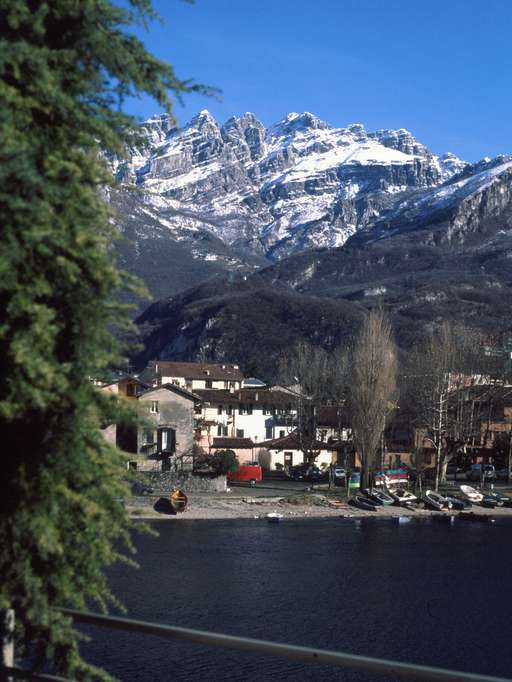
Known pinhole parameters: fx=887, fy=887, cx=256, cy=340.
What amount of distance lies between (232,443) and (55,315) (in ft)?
225

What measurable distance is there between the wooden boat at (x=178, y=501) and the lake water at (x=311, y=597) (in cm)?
174

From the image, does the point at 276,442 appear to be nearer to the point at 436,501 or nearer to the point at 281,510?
the point at 436,501

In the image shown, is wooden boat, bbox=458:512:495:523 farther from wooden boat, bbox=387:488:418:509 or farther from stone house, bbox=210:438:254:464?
stone house, bbox=210:438:254:464

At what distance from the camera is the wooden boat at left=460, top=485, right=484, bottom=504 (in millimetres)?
60500

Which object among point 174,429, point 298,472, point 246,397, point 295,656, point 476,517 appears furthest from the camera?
point 246,397

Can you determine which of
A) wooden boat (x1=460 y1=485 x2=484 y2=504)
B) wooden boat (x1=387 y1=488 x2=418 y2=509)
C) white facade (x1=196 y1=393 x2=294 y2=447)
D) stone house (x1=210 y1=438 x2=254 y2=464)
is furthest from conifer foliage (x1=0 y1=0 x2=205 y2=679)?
white facade (x1=196 y1=393 x2=294 y2=447)

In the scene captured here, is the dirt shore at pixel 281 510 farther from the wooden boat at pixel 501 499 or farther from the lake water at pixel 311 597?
the lake water at pixel 311 597

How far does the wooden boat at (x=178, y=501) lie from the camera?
50250 millimetres

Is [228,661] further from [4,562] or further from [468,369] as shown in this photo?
[468,369]

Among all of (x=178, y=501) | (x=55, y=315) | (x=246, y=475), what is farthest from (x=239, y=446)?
(x=55, y=315)

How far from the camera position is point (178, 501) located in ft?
166

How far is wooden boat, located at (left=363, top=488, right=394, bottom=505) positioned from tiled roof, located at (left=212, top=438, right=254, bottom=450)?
49.2ft

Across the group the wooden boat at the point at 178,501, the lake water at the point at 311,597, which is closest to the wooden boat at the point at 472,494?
the lake water at the point at 311,597

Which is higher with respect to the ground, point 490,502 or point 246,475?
point 246,475
